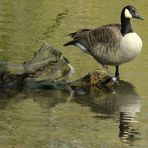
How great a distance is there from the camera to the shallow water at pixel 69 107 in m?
9.76

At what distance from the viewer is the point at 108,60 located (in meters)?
13.8

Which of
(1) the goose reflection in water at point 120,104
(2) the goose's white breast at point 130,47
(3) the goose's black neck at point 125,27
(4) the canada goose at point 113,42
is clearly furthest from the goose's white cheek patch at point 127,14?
(1) the goose reflection in water at point 120,104

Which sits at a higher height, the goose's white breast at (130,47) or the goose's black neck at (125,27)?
the goose's black neck at (125,27)

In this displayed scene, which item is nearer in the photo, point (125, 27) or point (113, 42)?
point (113, 42)

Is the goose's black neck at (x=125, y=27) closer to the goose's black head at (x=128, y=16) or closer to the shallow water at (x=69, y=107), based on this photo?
the goose's black head at (x=128, y=16)

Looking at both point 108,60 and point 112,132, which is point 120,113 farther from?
point 108,60

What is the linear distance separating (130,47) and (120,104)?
186cm

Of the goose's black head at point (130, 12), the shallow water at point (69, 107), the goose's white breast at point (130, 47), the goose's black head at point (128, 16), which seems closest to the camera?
the shallow water at point (69, 107)

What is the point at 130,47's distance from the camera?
13.5 metres

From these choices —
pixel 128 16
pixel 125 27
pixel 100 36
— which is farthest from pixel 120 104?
pixel 128 16

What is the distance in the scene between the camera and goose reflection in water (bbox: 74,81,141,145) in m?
10.3

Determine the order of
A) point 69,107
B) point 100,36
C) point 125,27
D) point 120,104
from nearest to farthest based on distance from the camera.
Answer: point 69,107 → point 120,104 → point 125,27 → point 100,36

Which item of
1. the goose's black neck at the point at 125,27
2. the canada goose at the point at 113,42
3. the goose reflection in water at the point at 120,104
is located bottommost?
the goose reflection in water at the point at 120,104

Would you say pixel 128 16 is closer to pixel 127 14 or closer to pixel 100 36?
pixel 127 14
